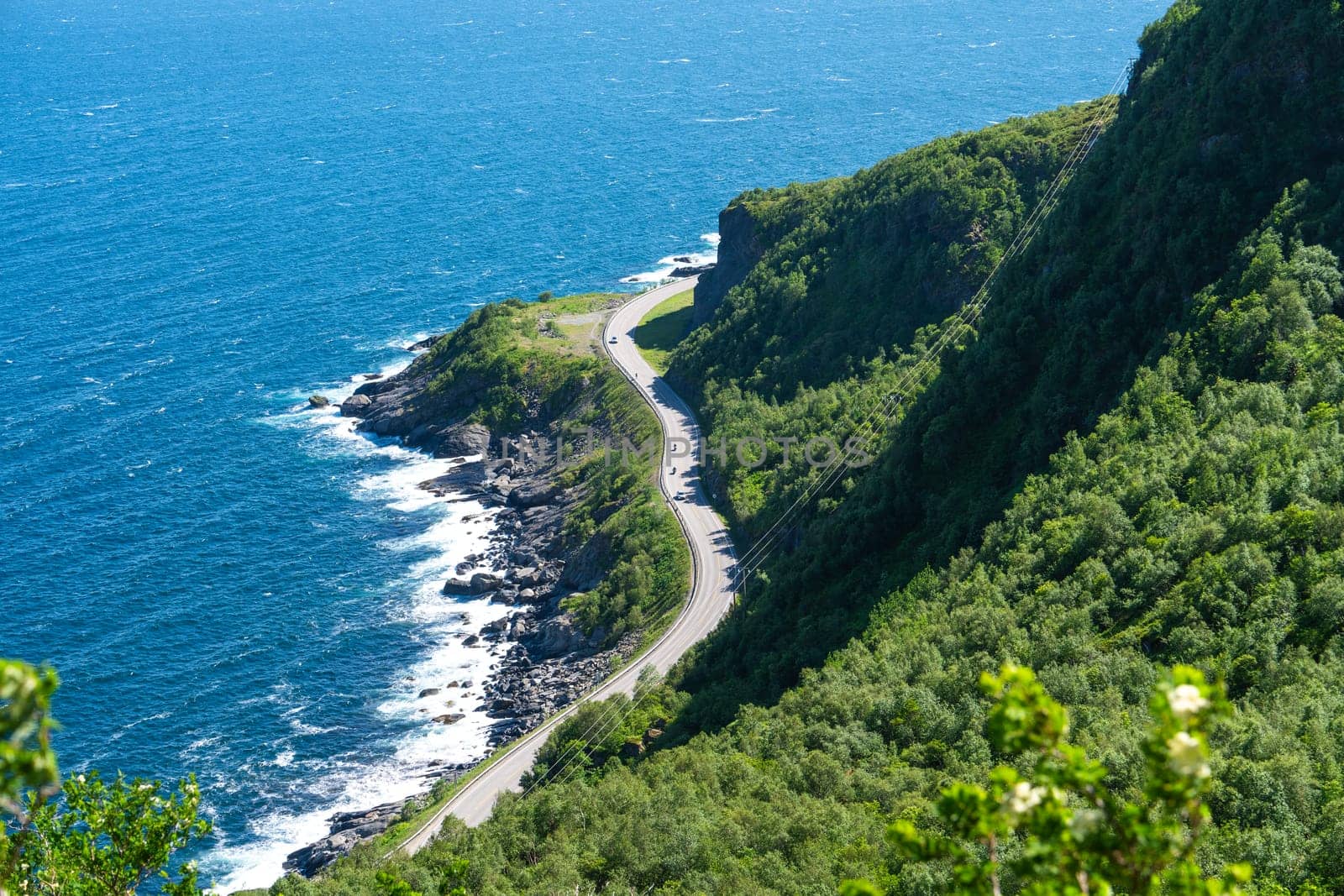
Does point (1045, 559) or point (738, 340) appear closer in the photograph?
point (1045, 559)

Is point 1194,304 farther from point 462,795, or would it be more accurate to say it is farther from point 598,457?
point 598,457

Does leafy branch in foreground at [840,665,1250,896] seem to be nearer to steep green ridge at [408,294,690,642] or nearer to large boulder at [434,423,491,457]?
steep green ridge at [408,294,690,642]

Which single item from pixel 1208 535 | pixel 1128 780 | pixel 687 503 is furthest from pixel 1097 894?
pixel 687 503

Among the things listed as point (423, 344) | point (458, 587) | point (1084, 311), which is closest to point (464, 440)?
point (423, 344)

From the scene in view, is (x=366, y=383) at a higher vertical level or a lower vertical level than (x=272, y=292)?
lower

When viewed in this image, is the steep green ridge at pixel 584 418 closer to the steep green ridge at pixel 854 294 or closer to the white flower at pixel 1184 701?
the steep green ridge at pixel 854 294

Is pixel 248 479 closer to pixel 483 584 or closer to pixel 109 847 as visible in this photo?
pixel 483 584

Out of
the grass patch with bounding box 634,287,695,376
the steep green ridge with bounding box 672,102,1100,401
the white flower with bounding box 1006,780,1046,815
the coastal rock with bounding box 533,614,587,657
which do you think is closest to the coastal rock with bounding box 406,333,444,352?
the grass patch with bounding box 634,287,695,376
